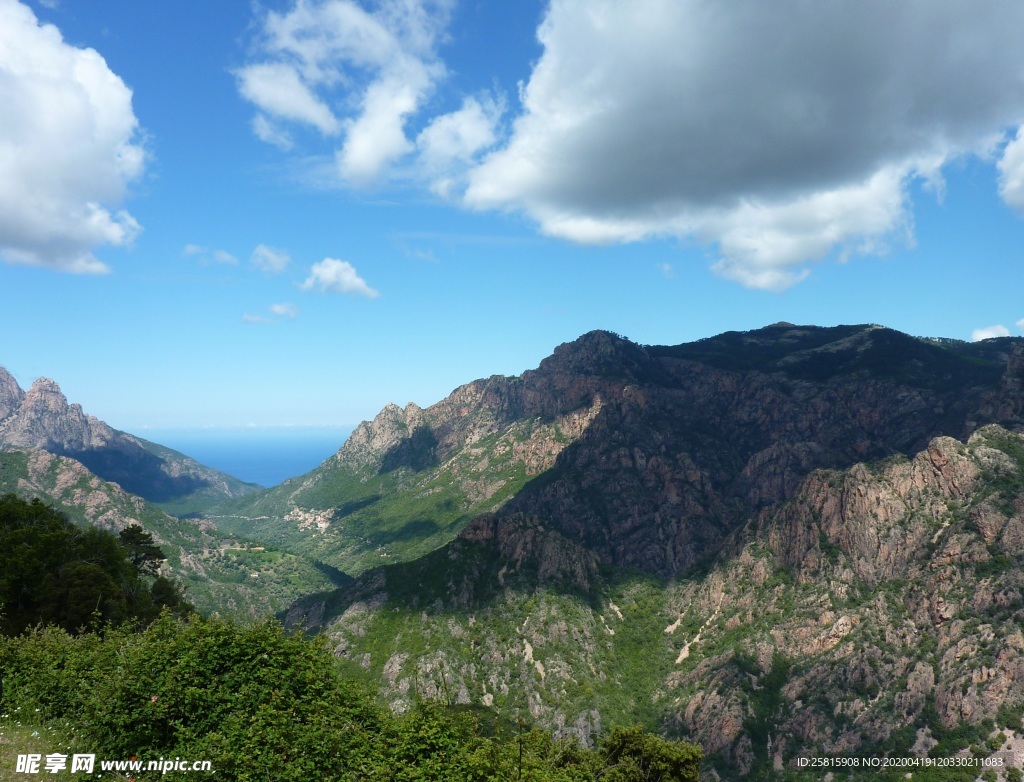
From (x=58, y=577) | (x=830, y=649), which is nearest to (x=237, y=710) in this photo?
(x=58, y=577)

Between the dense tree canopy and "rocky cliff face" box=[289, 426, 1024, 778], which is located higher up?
the dense tree canopy

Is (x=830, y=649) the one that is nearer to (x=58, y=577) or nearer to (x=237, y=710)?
(x=237, y=710)

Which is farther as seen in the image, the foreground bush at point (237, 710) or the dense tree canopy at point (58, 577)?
the dense tree canopy at point (58, 577)

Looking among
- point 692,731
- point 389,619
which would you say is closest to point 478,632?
point 389,619

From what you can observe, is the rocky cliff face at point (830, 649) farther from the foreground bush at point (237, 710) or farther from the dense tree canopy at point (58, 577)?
the foreground bush at point (237, 710)

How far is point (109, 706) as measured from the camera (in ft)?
111

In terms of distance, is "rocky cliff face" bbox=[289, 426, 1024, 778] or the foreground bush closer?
the foreground bush

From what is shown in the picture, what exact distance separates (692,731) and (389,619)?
101140mm

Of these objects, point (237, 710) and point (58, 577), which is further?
point (58, 577)

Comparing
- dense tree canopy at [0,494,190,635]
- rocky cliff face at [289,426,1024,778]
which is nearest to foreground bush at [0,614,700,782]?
dense tree canopy at [0,494,190,635]

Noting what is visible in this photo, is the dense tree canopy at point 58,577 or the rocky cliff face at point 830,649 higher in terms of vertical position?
the dense tree canopy at point 58,577

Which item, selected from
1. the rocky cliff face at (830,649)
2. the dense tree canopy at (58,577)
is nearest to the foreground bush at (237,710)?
the dense tree canopy at (58,577)

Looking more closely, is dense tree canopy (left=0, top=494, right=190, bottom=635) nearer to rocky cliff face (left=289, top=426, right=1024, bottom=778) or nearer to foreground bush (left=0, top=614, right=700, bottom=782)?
foreground bush (left=0, top=614, right=700, bottom=782)

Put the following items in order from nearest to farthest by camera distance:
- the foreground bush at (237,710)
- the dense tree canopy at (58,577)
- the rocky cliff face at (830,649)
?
1. the foreground bush at (237,710)
2. the dense tree canopy at (58,577)
3. the rocky cliff face at (830,649)
